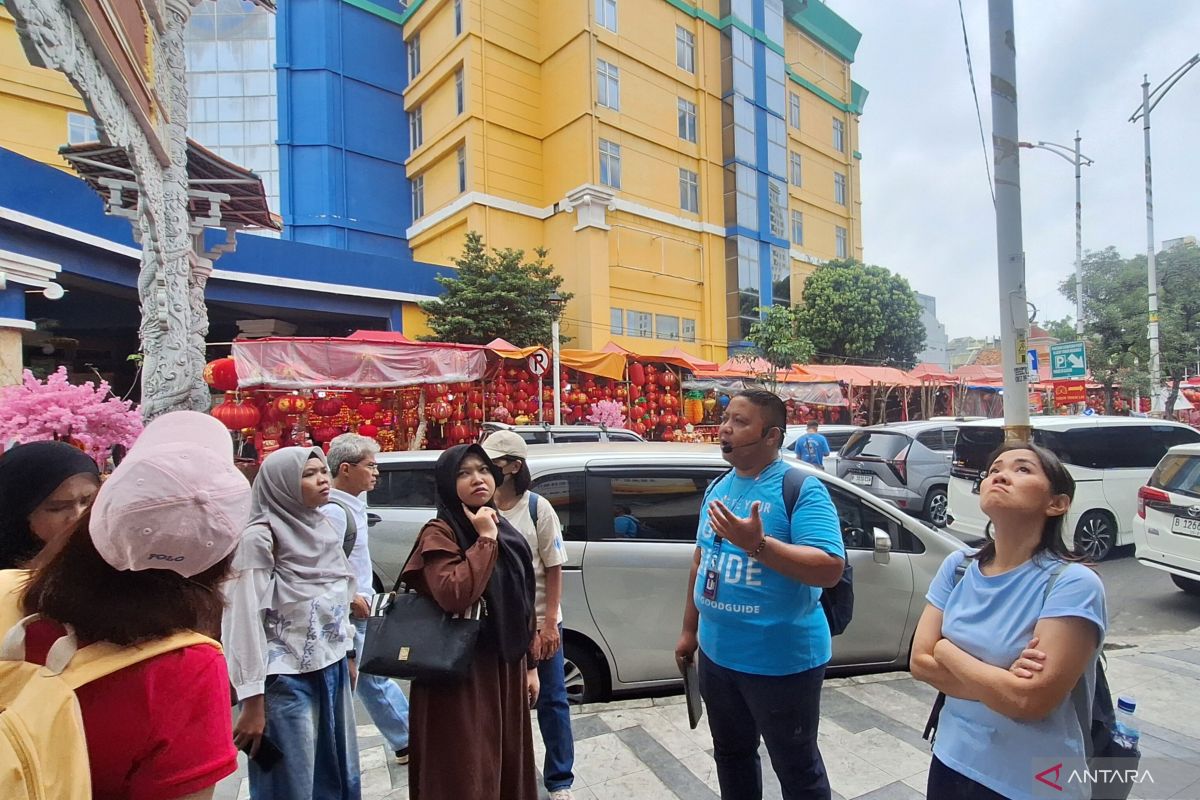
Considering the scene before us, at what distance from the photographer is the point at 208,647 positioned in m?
1.08

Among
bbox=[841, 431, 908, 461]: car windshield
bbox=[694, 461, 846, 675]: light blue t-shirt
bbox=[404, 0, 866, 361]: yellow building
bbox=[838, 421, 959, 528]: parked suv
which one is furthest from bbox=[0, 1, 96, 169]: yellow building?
bbox=[694, 461, 846, 675]: light blue t-shirt

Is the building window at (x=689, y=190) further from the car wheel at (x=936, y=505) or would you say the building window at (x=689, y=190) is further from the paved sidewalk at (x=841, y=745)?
the paved sidewalk at (x=841, y=745)

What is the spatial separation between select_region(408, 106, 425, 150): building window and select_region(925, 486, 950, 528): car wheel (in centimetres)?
2199

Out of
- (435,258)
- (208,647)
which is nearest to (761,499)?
(208,647)

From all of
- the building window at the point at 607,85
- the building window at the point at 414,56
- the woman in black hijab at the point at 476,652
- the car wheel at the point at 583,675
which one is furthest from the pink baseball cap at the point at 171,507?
the building window at the point at 414,56

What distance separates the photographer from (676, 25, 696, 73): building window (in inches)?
960

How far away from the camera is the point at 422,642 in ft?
6.51

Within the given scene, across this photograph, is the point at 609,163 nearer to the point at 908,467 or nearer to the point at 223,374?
the point at 223,374

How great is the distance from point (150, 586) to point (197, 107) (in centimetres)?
2892

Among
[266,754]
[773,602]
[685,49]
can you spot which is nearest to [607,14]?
[685,49]

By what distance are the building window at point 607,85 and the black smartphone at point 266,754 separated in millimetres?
22138

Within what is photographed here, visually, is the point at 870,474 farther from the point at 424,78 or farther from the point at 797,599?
the point at 424,78

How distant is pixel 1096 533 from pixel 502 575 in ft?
26.6

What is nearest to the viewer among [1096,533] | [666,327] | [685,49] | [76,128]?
[1096,533]
